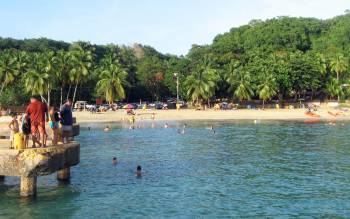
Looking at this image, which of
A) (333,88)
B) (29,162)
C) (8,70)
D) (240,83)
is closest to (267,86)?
(240,83)

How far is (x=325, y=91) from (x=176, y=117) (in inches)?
1704

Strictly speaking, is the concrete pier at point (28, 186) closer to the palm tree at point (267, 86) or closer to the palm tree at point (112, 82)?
the palm tree at point (112, 82)

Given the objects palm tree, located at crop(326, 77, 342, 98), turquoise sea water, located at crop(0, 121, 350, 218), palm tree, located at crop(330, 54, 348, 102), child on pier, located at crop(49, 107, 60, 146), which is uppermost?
palm tree, located at crop(330, 54, 348, 102)

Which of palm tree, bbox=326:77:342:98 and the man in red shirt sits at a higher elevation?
palm tree, bbox=326:77:342:98

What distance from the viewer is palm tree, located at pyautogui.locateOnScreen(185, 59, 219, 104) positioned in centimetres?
9125

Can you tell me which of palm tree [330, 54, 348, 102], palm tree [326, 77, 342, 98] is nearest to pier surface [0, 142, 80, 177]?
Answer: palm tree [326, 77, 342, 98]

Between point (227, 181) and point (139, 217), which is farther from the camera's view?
point (227, 181)

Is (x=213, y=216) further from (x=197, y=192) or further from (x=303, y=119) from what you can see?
(x=303, y=119)

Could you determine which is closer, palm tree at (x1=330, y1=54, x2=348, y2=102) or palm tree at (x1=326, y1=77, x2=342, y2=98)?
palm tree at (x1=326, y1=77, x2=342, y2=98)

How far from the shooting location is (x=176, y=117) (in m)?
78.0

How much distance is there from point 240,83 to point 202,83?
8.72 metres

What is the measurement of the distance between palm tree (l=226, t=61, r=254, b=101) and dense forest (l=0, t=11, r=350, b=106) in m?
0.19

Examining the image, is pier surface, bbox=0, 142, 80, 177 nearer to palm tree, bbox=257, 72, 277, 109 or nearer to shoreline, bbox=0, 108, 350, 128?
shoreline, bbox=0, 108, 350, 128

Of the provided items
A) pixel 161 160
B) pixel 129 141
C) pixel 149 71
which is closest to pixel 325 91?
pixel 149 71
